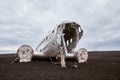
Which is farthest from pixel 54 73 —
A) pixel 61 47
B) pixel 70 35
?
pixel 70 35

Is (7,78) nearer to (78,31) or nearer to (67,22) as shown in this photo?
(67,22)

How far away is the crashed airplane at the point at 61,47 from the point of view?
61.7 feet

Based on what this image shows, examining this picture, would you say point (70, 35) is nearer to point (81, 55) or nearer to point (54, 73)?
point (81, 55)

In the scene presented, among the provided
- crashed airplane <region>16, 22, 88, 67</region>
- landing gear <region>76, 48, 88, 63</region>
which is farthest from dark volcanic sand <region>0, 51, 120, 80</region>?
landing gear <region>76, 48, 88, 63</region>

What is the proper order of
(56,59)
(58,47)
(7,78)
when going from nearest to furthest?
(7,78) < (58,47) < (56,59)

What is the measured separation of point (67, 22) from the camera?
19.4m

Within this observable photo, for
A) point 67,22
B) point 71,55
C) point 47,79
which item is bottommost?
point 47,79

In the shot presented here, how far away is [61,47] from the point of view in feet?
61.0

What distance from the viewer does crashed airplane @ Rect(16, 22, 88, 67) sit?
61.7 ft

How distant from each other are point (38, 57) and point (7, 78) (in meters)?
11.9

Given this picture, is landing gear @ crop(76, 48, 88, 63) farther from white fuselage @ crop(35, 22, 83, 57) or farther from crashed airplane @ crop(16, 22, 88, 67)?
white fuselage @ crop(35, 22, 83, 57)

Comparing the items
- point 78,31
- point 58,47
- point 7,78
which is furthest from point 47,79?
point 78,31

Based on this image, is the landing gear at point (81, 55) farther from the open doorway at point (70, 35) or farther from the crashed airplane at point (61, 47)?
the open doorway at point (70, 35)

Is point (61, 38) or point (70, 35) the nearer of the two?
point (61, 38)
